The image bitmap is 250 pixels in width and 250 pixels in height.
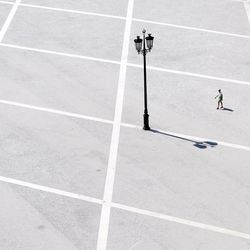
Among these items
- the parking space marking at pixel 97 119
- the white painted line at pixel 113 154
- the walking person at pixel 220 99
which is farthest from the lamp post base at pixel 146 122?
the walking person at pixel 220 99

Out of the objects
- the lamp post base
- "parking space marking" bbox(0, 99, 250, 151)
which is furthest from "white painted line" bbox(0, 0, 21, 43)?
the lamp post base

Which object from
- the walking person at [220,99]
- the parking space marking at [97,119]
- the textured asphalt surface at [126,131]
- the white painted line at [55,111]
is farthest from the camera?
the walking person at [220,99]

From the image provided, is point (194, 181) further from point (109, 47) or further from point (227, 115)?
point (109, 47)

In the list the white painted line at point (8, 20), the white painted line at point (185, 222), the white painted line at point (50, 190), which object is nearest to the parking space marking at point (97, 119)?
the white painted line at point (50, 190)

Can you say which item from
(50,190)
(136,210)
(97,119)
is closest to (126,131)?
(97,119)

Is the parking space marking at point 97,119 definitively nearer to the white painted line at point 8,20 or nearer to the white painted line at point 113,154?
the white painted line at point 113,154

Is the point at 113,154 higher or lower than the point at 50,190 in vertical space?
higher

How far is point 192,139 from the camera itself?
23500mm

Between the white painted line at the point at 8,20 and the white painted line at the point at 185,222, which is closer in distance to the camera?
the white painted line at the point at 185,222

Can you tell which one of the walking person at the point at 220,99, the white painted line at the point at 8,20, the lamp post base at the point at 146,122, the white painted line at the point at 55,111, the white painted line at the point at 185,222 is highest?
the white painted line at the point at 8,20

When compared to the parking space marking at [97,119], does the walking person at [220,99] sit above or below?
above

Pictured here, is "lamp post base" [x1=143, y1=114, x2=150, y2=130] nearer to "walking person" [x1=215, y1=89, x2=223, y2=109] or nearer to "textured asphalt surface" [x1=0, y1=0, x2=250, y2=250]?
"textured asphalt surface" [x1=0, y1=0, x2=250, y2=250]

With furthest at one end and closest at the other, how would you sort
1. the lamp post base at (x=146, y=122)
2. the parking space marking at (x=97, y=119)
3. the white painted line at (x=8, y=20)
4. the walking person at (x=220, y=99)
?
the white painted line at (x=8, y=20) → the walking person at (x=220, y=99) → the lamp post base at (x=146, y=122) → the parking space marking at (x=97, y=119)

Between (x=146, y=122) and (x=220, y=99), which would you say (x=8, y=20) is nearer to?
(x=146, y=122)
